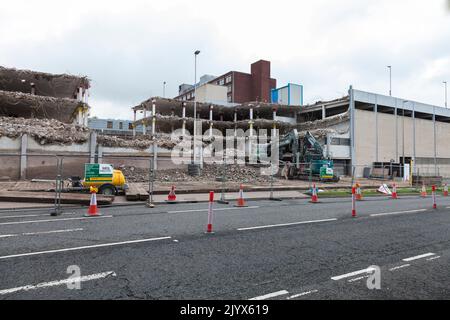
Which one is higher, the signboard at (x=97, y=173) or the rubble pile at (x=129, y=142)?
the rubble pile at (x=129, y=142)

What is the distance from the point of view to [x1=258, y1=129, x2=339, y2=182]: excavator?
2823 cm

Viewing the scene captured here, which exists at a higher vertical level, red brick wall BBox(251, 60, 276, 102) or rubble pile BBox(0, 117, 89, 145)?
red brick wall BBox(251, 60, 276, 102)

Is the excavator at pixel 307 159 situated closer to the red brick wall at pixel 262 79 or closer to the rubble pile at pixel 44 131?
the rubble pile at pixel 44 131

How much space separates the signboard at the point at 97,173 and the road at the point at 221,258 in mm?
5585

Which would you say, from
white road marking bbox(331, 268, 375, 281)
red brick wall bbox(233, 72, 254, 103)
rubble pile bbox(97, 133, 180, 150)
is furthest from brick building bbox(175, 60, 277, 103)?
white road marking bbox(331, 268, 375, 281)

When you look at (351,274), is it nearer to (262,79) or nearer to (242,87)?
(262,79)

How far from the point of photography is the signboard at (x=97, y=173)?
49.8 feet

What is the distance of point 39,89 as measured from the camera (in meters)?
37.5

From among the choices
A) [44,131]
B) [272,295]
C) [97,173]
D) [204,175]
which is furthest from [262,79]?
[272,295]

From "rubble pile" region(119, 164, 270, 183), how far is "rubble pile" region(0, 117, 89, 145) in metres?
5.15

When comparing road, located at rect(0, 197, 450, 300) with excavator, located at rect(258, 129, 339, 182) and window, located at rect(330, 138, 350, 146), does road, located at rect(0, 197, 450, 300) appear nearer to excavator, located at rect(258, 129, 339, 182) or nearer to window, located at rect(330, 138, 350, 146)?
excavator, located at rect(258, 129, 339, 182)

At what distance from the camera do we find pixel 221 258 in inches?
218

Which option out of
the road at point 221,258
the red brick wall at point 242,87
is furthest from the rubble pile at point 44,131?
the red brick wall at point 242,87

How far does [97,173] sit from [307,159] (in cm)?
2071
